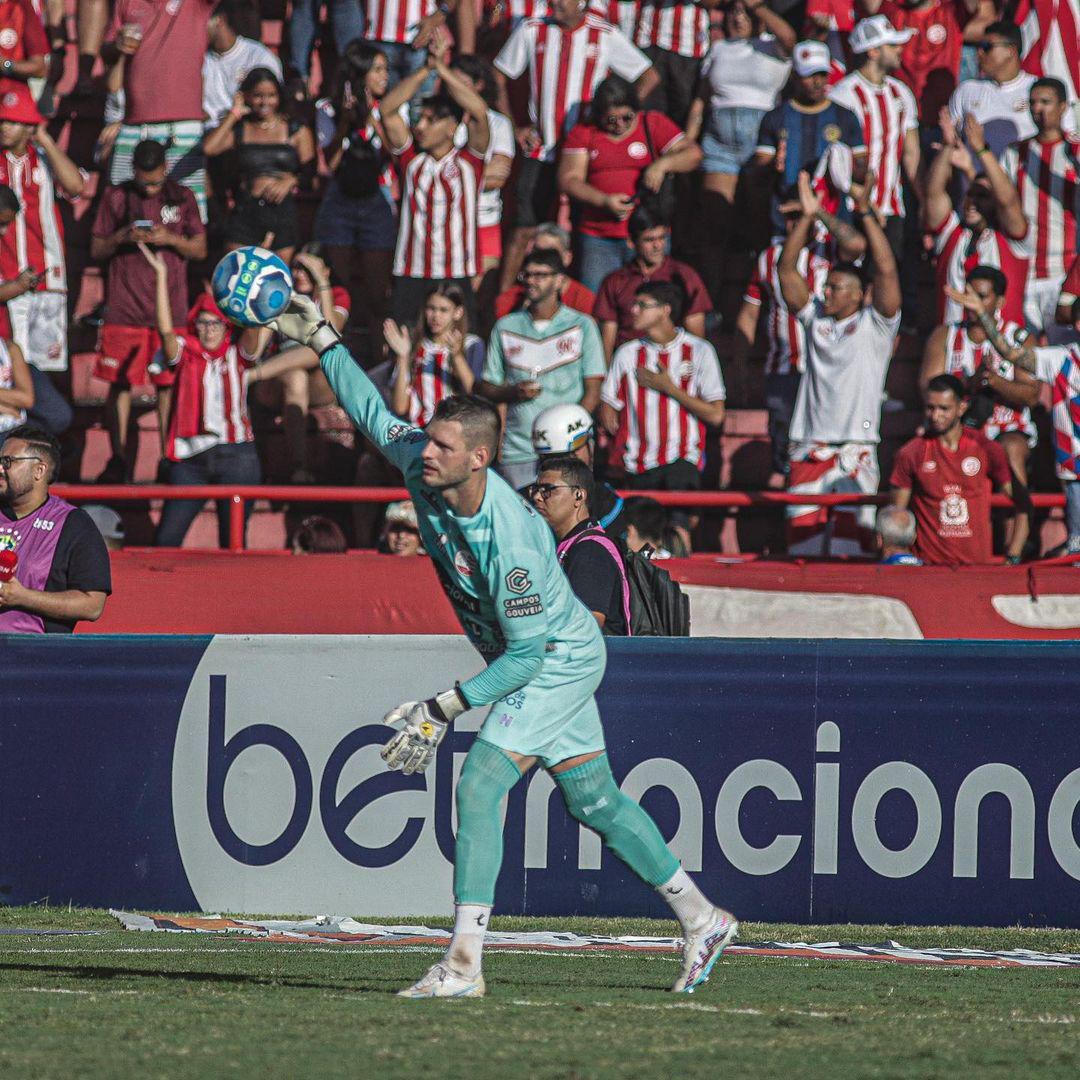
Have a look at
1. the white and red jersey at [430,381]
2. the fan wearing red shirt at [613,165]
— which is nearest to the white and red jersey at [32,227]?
the white and red jersey at [430,381]

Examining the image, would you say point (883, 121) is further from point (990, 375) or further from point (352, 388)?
point (352, 388)

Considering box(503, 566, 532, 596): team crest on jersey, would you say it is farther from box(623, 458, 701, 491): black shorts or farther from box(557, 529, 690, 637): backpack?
box(623, 458, 701, 491): black shorts

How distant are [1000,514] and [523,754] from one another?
777cm

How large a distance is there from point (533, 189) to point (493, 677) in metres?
8.82

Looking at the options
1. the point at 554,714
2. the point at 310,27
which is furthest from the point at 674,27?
the point at 554,714

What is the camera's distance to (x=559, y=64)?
549 inches

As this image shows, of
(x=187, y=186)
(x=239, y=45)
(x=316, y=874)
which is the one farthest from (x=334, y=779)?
(x=239, y=45)

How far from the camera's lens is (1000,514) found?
42.9 ft

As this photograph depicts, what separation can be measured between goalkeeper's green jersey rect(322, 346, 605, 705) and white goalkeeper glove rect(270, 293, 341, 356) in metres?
0.07

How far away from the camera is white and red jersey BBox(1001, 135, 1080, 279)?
1377 cm

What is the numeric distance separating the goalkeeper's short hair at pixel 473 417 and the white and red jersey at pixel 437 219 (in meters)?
7.55

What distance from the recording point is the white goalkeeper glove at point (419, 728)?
5.80 metres

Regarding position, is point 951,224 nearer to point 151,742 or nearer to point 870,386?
point 870,386


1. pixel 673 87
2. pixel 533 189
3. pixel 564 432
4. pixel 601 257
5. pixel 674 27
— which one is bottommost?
pixel 564 432
